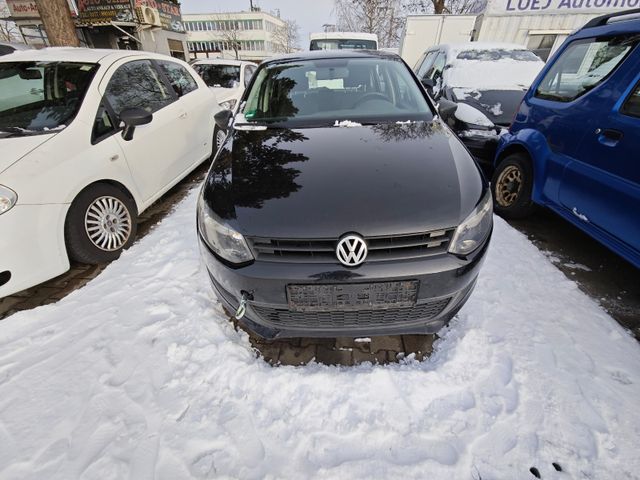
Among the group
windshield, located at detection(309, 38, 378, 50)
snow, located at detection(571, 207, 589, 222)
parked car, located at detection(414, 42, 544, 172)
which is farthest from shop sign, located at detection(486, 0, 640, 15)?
snow, located at detection(571, 207, 589, 222)

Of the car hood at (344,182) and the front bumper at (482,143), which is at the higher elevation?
the car hood at (344,182)

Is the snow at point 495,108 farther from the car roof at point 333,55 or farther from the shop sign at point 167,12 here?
the shop sign at point 167,12

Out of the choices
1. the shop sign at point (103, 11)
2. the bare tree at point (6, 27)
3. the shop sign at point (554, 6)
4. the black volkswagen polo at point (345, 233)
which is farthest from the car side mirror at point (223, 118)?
the bare tree at point (6, 27)

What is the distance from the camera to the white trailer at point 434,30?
431 inches

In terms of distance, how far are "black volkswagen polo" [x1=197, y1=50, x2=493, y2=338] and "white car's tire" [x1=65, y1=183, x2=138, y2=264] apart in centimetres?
133

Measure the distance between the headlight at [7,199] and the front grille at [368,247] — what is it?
5.76 feet

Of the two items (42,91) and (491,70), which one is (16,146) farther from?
(491,70)

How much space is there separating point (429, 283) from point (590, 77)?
2.53 meters

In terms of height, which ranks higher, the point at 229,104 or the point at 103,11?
the point at 103,11

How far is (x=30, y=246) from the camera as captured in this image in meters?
2.20

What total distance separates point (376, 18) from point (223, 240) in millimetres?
30502

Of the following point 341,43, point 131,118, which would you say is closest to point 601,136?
point 131,118

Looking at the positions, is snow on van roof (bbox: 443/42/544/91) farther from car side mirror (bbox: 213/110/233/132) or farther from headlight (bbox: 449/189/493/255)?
headlight (bbox: 449/189/493/255)

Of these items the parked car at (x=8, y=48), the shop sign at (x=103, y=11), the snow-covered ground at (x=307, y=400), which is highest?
the shop sign at (x=103, y=11)
